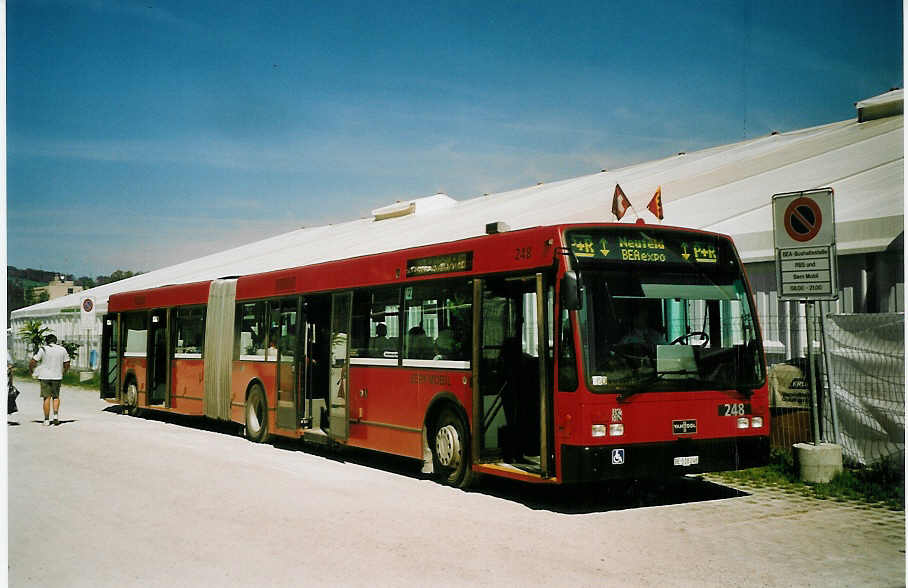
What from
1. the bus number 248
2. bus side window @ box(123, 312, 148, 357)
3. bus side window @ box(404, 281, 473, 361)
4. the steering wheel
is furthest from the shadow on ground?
bus side window @ box(123, 312, 148, 357)

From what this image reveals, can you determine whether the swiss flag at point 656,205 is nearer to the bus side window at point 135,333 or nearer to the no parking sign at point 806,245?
the no parking sign at point 806,245

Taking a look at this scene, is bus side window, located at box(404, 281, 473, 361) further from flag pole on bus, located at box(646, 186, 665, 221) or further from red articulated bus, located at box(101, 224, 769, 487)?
flag pole on bus, located at box(646, 186, 665, 221)

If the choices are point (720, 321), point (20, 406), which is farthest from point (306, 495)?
point (20, 406)

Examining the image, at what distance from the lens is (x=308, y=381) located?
14461 mm

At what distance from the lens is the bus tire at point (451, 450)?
1038 cm

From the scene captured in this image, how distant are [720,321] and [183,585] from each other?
5.62 m

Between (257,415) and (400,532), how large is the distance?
850cm

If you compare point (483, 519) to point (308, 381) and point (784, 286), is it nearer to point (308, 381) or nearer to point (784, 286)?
point (784, 286)

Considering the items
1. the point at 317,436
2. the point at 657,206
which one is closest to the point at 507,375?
the point at 657,206

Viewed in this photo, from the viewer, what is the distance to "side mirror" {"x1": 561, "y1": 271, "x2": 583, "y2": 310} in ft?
27.9

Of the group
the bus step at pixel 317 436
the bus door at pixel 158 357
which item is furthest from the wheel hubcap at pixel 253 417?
the bus door at pixel 158 357

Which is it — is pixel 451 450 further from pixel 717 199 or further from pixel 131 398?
pixel 131 398

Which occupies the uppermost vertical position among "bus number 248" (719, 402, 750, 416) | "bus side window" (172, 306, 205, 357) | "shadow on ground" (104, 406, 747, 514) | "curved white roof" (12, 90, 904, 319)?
"curved white roof" (12, 90, 904, 319)

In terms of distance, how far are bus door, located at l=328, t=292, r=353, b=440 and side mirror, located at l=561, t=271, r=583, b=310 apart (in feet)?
16.6
